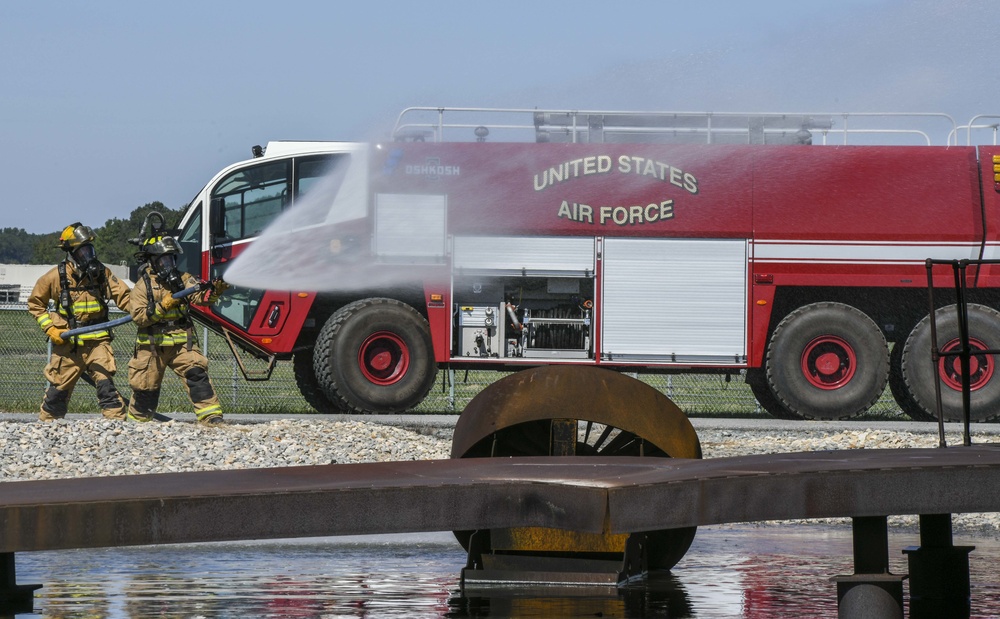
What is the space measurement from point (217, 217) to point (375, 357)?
2312mm

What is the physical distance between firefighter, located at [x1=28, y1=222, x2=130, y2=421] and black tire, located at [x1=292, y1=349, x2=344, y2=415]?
3.83m

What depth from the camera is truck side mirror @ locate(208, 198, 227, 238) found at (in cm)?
1573

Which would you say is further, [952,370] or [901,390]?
[901,390]

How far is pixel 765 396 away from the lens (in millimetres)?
17156

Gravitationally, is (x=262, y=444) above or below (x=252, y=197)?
below

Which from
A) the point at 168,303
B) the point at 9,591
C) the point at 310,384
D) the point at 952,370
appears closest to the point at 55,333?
the point at 168,303

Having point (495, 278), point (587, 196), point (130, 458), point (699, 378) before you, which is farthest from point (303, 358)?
point (699, 378)

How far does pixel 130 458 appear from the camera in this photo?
1030 cm

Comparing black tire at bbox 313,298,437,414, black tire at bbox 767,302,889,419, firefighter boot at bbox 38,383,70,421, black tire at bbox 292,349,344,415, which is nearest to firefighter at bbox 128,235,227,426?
firefighter boot at bbox 38,383,70,421

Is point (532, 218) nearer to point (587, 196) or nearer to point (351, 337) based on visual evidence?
point (587, 196)

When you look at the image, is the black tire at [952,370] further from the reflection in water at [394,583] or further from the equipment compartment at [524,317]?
the reflection in water at [394,583]

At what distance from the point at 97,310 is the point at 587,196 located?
18.8 feet

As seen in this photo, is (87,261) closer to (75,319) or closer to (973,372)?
(75,319)

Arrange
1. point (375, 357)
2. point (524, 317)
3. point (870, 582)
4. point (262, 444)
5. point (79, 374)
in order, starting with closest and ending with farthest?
point (870, 582), point (262, 444), point (79, 374), point (375, 357), point (524, 317)
